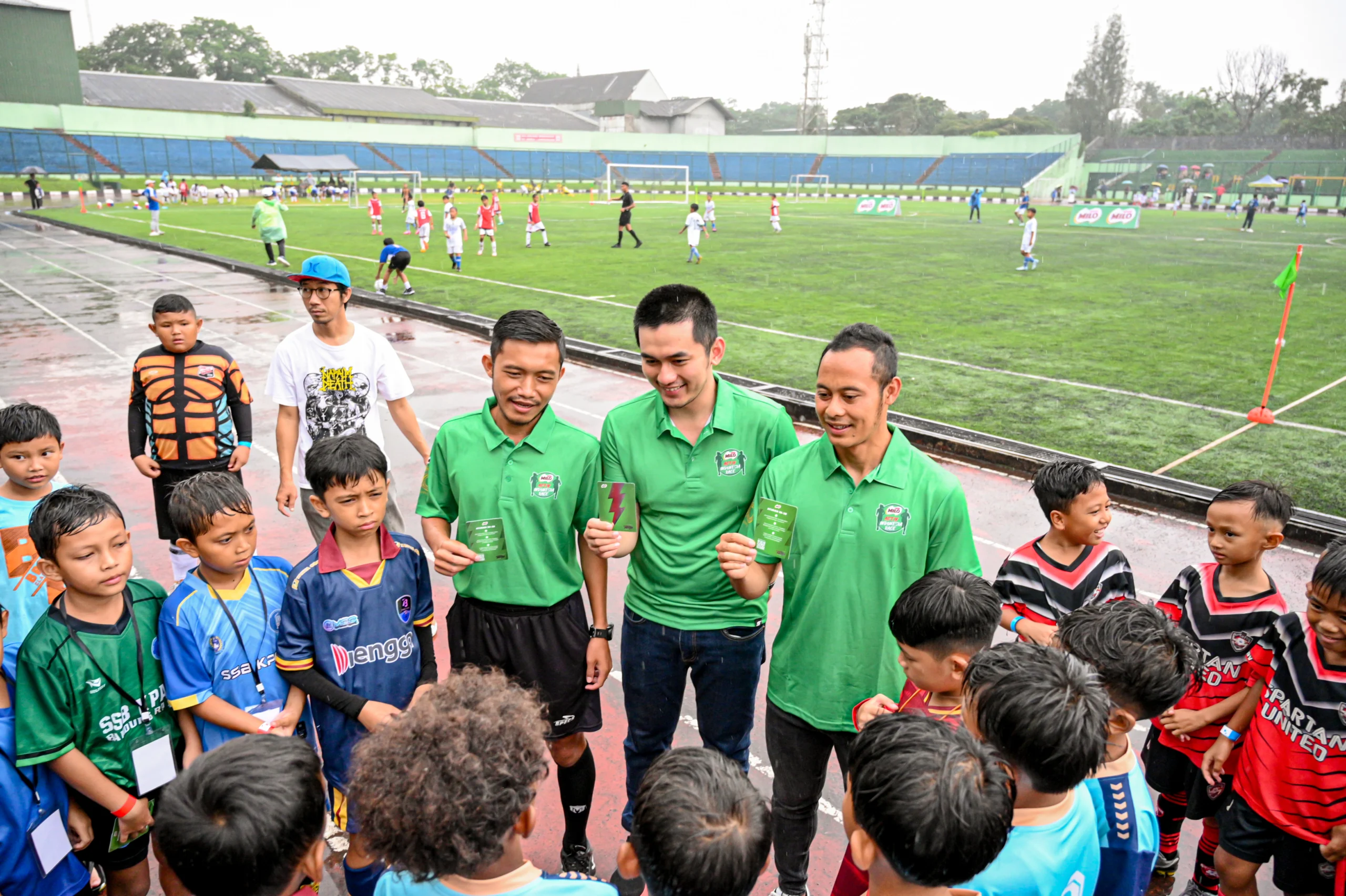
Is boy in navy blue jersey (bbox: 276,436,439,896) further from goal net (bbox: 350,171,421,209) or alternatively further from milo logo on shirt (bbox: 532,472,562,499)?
goal net (bbox: 350,171,421,209)

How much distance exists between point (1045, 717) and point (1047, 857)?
0.36 m

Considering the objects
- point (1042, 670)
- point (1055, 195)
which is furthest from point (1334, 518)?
point (1055, 195)

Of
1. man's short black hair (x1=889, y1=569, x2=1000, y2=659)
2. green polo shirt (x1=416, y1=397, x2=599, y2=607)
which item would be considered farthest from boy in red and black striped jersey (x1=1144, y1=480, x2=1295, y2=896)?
green polo shirt (x1=416, y1=397, x2=599, y2=607)

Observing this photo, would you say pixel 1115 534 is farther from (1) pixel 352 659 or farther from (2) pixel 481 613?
(1) pixel 352 659

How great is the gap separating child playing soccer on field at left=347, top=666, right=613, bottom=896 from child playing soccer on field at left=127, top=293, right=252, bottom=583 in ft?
13.2

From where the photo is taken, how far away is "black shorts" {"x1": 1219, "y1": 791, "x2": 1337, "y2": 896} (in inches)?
113

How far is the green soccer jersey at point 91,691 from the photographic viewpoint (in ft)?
8.69

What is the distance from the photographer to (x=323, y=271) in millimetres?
4898

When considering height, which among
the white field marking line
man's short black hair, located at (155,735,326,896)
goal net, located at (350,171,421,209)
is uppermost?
goal net, located at (350,171,421,209)

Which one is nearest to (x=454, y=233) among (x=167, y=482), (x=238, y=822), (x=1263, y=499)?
(x=167, y=482)

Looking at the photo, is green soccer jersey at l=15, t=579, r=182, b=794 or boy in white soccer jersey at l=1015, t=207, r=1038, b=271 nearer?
green soccer jersey at l=15, t=579, r=182, b=794

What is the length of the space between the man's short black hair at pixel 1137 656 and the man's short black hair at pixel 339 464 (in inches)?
99.6

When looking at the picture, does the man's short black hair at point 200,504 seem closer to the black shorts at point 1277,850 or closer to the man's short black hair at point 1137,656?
the man's short black hair at point 1137,656

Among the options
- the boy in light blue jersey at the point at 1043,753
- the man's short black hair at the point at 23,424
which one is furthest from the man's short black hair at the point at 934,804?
the man's short black hair at the point at 23,424
